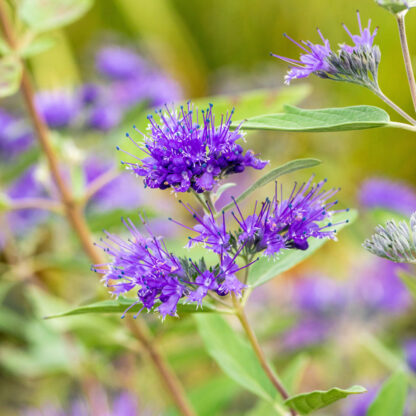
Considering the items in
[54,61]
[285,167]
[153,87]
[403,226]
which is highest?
[54,61]

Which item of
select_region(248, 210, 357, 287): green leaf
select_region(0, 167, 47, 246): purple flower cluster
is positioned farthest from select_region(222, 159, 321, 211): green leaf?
select_region(0, 167, 47, 246): purple flower cluster

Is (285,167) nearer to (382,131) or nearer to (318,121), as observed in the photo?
(318,121)

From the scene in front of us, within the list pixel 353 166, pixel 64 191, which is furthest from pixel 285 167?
pixel 353 166

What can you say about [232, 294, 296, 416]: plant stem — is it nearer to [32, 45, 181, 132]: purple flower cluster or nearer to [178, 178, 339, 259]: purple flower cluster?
[178, 178, 339, 259]: purple flower cluster

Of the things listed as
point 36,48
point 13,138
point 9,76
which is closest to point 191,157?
point 9,76

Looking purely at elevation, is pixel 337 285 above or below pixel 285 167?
below

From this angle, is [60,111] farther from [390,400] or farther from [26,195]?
[390,400]

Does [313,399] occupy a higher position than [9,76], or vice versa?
[9,76]

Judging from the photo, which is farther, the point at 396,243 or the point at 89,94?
the point at 89,94
